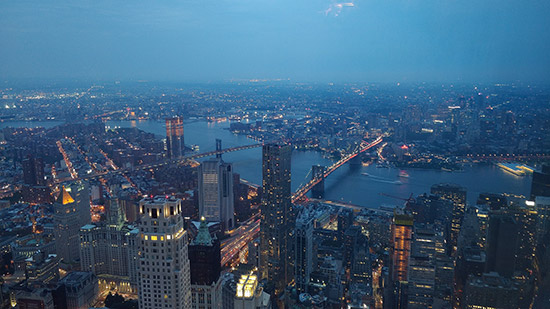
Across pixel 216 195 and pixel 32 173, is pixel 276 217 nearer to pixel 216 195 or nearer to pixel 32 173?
pixel 216 195

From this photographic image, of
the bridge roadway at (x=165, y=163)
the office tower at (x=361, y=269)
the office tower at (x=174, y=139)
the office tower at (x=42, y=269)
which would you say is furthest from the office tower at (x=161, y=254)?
the office tower at (x=174, y=139)

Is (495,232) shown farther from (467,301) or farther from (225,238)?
(225,238)

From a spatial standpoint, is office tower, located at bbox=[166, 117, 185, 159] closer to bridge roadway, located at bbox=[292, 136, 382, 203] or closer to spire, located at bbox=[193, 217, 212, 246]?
bridge roadway, located at bbox=[292, 136, 382, 203]

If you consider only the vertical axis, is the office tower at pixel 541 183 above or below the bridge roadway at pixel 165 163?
above

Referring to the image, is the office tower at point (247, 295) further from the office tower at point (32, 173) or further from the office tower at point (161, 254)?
the office tower at point (32, 173)

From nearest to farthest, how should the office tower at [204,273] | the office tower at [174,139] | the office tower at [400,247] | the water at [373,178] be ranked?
the office tower at [204,273] → the office tower at [400,247] → the water at [373,178] → the office tower at [174,139]

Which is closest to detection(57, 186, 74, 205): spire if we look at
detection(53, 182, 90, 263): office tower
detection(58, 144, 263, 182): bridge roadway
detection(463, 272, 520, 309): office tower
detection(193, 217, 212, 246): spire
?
detection(53, 182, 90, 263): office tower

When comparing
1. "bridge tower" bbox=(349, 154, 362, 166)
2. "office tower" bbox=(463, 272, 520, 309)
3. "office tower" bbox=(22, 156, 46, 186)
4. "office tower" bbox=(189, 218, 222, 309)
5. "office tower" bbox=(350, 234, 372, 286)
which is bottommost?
"office tower" bbox=(350, 234, 372, 286)
